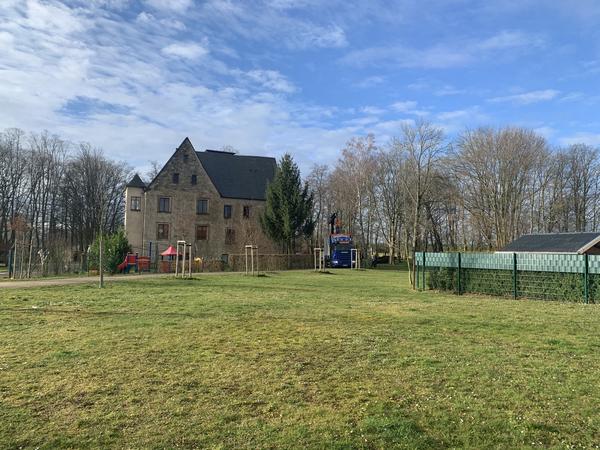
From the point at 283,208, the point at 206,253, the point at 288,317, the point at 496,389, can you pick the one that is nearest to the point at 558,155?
the point at 283,208

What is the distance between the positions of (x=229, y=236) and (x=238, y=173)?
7.65 m

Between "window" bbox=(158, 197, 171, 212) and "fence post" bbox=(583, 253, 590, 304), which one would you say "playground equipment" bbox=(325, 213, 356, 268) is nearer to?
"window" bbox=(158, 197, 171, 212)

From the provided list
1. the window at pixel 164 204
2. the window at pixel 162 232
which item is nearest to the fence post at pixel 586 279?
the window at pixel 162 232

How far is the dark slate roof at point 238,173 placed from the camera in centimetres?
5219

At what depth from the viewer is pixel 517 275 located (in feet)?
55.2

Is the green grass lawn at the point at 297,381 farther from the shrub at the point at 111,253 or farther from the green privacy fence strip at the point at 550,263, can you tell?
the shrub at the point at 111,253

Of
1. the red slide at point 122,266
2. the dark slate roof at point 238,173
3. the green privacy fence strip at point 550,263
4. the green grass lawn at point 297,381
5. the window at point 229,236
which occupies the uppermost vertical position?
the dark slate roof at point 238,173

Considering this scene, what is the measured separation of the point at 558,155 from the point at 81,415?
57.1 meters

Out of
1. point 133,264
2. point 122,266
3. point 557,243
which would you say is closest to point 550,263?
point 557,243

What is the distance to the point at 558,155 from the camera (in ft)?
172

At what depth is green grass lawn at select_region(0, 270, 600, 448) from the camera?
4.05 metres

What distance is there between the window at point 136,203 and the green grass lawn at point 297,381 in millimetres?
38862

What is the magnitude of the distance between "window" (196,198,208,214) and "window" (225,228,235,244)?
298 cm

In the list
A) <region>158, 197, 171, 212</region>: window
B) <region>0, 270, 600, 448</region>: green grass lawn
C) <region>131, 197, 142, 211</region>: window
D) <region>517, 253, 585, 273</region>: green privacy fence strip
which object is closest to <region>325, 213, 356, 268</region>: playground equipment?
<region>158, 197, 171, 212</region>: window
